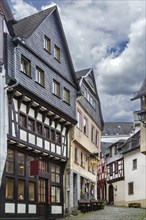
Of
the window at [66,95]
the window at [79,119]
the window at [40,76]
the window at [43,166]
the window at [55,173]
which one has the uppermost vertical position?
the window at [40,76]

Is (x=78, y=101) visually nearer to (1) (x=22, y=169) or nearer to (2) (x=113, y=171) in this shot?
(1) (x=22, y=169)

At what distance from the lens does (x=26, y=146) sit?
25078 mm

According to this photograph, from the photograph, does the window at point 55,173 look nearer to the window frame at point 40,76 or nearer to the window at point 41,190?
the window at point 41,190

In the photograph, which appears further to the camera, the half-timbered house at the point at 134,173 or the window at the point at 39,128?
the half-timbered house at the point at 134,173

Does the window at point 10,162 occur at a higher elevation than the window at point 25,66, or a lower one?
lower

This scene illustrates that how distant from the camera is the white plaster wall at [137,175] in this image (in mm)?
48556

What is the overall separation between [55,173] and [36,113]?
16.3 ft

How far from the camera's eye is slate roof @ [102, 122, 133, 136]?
292ft

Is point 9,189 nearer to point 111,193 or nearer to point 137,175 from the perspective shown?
point 137,175

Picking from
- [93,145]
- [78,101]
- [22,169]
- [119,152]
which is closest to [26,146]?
[22,169]

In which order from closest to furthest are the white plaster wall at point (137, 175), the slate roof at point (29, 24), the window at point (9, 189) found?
the window at point (9, 189) → the slate roof at point (29, 24) → the white plaster wall at point (137, 175)

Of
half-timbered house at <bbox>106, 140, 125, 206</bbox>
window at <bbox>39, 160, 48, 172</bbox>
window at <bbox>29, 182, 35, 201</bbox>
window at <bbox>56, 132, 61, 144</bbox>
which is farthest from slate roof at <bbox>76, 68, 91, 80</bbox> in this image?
half-timbered house at <bbox>106, 140, 125, 206</bbox>

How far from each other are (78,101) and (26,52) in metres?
8.69

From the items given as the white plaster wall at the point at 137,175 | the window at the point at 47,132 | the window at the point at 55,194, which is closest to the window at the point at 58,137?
the window at the point at 47,132
